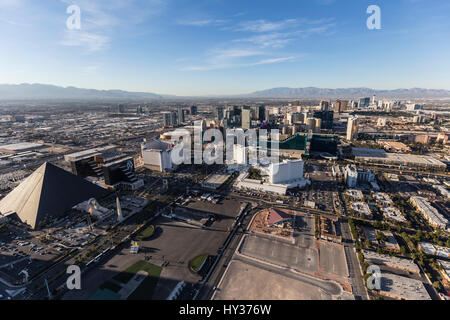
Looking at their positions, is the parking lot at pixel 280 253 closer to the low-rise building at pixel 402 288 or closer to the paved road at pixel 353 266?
the paved road at pixel 353 266

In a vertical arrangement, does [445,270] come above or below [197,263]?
below

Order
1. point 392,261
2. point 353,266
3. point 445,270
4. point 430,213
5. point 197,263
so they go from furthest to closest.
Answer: point 430,213, point 392,261, point 197,263, point 353,266, point 445,270

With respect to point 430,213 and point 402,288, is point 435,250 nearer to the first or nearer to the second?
point 402,288

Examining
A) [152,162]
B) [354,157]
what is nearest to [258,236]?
[152,162]

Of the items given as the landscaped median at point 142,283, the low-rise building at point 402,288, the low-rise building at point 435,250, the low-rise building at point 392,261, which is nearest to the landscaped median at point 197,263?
the landscaped median at point 142,283

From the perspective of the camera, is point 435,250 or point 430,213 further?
point 430,213

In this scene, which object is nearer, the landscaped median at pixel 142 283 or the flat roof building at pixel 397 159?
the landscaped median at pixel 142 283

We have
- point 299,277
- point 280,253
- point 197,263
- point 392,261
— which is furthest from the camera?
point 280,253

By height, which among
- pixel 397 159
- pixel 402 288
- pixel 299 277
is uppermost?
pixel 397 159

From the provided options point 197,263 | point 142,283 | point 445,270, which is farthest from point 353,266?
point 142,283
